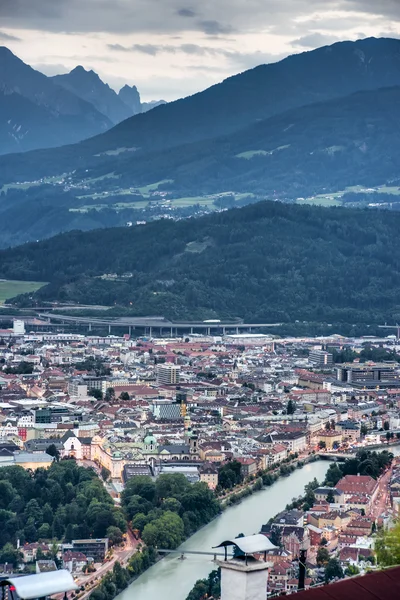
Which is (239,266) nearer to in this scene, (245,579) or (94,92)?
(245,579)

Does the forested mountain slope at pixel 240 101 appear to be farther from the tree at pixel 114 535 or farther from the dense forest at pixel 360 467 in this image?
the tree at pixel 114 535

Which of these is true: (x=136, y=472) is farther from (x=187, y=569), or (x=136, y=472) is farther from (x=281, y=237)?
(x=281, y=237)

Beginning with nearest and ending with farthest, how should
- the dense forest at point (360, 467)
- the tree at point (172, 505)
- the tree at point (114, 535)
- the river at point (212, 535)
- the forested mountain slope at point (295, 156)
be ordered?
1. the river at point (212, 535)
2. the tree at point (114, 535)
3. the tree at point (172, 505)
4. the dense forest at point (360, 467)
5. the forested mountain slope at point (295, 156)

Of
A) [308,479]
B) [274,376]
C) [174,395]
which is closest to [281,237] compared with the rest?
[274,376]

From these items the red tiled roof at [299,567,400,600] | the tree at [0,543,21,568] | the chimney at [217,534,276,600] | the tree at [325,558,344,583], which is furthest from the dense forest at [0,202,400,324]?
the chimney at [217,534,276,600]

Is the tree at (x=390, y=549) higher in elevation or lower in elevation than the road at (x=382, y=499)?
higher

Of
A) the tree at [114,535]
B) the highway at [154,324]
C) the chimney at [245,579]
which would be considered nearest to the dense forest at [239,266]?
the highway at [154,324]

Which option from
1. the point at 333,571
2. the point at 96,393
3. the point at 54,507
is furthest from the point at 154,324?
the point at 333,571
